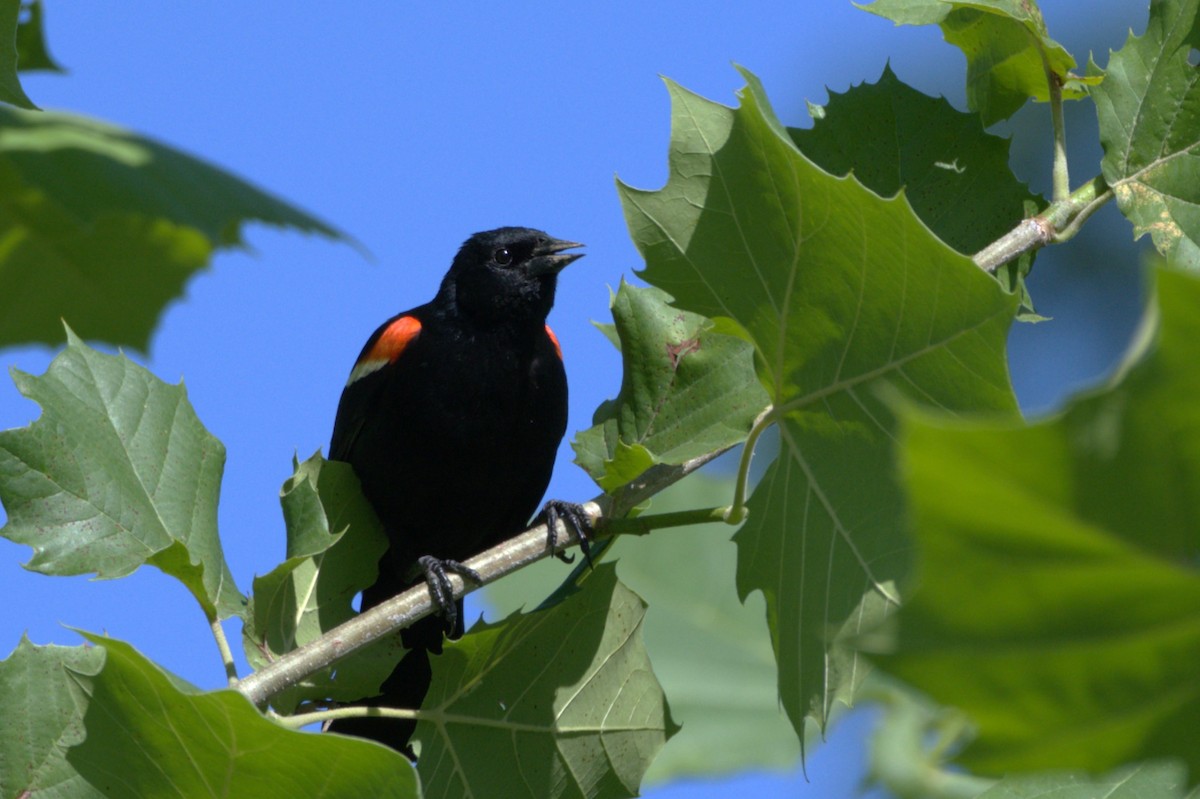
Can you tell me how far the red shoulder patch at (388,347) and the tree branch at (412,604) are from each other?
6.83 ft

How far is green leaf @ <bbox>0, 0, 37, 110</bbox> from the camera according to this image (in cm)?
219

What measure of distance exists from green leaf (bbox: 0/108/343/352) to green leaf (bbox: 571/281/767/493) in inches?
35.4

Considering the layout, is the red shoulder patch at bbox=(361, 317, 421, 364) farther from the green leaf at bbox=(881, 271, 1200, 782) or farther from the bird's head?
the green leaf at bbox=(881, 271, 1200, 782)

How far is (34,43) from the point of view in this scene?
303 centimetres

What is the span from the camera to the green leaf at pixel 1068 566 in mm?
768

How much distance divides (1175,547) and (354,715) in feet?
6.44

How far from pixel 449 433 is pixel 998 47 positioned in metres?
2.30

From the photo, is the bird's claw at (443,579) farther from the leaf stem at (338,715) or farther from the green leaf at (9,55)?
the green leaf at (9,55)

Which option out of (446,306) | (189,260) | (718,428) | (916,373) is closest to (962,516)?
(916,373)

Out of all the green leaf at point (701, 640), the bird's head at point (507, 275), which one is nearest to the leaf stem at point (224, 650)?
the green leaf at point (701, 640)

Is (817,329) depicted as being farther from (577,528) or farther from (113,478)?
(113,478)

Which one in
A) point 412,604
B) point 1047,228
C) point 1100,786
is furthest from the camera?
point 1047,228

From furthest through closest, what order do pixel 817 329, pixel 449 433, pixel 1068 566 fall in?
1. pixel 449 433
2. pixel 817 329
3. pixel 1068 566

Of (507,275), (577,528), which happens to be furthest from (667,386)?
(507,275)
